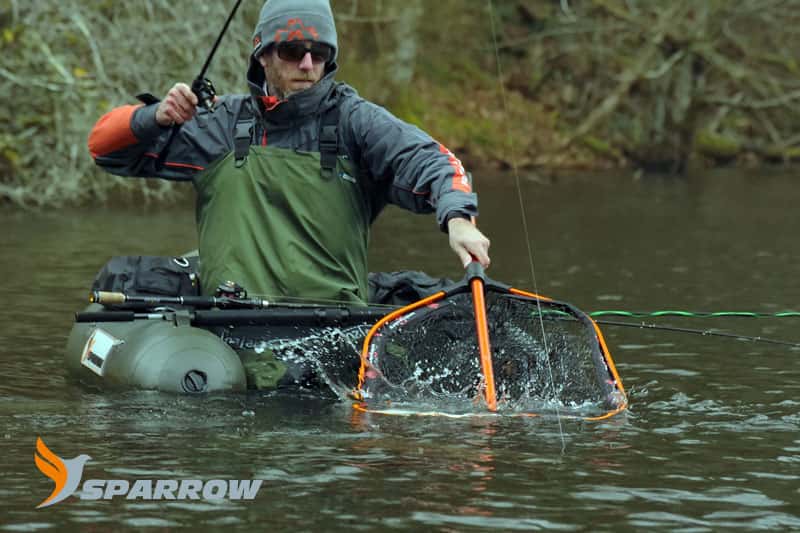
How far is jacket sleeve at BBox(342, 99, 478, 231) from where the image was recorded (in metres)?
7.62

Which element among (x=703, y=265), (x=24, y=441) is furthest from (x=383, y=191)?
(x=703, y=265)

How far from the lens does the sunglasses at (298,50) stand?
318 inches

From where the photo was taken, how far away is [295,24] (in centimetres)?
802

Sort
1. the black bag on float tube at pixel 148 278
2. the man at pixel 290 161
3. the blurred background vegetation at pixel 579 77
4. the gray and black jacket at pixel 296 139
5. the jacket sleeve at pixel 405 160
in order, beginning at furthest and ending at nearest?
the blurred background vegetation at pixel 579 77
the black bag on float tube at pixel 148 278
the man at pixel 290 161
the gray and black jacket at pixel 296 139
the jacket sleeve at pixel 405 160

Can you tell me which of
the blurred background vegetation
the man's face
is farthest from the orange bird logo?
the blurred background vegetation

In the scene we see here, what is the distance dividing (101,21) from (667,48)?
14.1 meters

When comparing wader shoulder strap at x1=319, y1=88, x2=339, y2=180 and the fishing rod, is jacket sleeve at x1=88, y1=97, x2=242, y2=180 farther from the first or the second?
wader shoulder strap at x1=319, y1=88, x2=339, y2=180

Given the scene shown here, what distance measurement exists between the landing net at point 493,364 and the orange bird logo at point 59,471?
1.47 meters

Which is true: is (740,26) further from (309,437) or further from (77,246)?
(309,437)

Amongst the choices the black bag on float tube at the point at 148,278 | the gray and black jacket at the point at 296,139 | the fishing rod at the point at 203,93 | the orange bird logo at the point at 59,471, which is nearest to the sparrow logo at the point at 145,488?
the orange bird logo at the point at 59,471

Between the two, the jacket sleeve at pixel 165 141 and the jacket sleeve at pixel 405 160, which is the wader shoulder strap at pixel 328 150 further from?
the jacket sleeve at pixel 165 141

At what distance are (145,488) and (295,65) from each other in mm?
2953

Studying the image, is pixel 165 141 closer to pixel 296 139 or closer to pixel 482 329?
pixel 296 139

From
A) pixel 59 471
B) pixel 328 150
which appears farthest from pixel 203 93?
pixel 59 471
